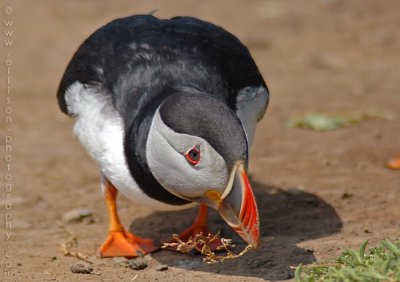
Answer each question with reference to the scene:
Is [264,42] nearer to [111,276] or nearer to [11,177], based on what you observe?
[11,177]

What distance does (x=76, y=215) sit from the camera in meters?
7.39

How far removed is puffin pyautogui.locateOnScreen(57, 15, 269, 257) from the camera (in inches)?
202

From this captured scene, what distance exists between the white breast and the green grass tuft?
3.86 ft

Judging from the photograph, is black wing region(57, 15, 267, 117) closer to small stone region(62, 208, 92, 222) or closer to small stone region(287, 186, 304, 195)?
small stone region(62, 208, 92, 222)

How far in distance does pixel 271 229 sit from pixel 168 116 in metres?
1.91

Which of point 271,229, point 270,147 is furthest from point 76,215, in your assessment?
point 270,147

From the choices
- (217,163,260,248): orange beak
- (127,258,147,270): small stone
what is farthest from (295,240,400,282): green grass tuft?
(127,258,147,270): small stone

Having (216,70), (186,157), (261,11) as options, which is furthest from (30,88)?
(186,157)

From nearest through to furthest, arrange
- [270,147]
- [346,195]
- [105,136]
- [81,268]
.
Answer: [81,268], [105,136], [346,195], [270,147]

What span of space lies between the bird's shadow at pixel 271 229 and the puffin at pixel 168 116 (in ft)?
1.15

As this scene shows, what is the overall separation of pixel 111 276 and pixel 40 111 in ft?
16.0

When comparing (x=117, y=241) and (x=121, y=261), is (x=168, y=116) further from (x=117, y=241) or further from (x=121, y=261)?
(x=117, y=241)

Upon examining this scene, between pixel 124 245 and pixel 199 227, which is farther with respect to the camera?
pixel 199 227

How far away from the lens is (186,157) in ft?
17.1
